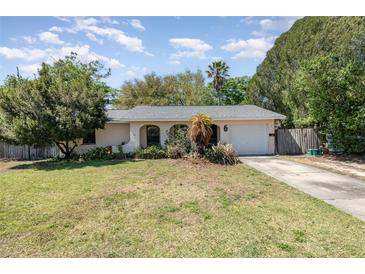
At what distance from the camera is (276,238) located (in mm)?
4641

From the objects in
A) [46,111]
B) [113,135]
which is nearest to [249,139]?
[113,135]

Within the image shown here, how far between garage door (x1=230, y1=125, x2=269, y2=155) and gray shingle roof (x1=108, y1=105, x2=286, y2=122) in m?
0.82

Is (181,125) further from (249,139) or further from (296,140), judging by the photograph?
(296,140)

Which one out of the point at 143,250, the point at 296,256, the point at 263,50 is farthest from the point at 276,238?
the point at 263,50

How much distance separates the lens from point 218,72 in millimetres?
36875

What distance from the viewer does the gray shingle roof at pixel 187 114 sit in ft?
57.2

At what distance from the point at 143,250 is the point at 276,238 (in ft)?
7.59

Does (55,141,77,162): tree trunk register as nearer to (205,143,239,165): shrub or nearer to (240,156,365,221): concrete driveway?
(205,143,239,165): shrub

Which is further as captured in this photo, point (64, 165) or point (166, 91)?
point (166, 91)

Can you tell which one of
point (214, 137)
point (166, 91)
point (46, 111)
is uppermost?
point (166, 91)

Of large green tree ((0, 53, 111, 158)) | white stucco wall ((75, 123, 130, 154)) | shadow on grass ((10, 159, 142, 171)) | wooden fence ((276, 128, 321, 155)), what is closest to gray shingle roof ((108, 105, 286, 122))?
white stucco wall ((75, 123, 130, 154))

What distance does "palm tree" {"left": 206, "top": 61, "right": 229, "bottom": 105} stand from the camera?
36638 mm

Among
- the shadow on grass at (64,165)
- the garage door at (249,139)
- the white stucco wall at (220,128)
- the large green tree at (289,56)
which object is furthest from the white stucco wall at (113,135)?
the large green tree at (289,56)

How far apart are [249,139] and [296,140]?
3313 mm
